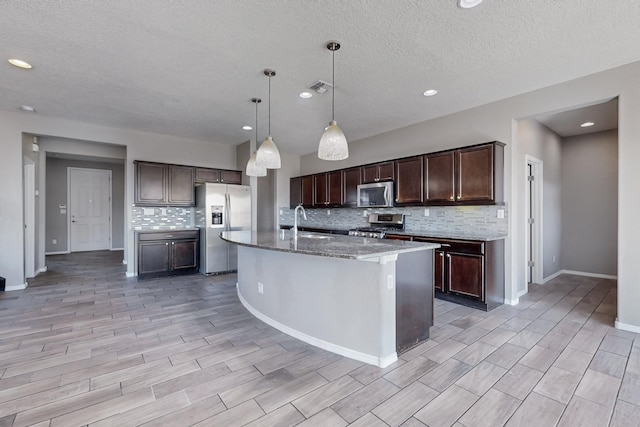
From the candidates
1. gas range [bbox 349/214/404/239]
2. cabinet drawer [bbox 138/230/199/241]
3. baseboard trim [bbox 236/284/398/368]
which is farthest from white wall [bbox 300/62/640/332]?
cabinet drawer [bbox 138/230/199/241]

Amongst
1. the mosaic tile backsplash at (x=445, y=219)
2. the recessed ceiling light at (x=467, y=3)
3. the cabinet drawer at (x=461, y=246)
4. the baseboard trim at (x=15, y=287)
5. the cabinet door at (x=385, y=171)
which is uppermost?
the recessed ceiling light at (x=467, y=3)

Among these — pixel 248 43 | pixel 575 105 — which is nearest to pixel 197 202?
pixel 248 43

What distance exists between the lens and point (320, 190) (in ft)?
21.2

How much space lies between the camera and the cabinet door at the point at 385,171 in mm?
4937

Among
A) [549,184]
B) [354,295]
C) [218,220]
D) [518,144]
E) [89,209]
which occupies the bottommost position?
[354,295]

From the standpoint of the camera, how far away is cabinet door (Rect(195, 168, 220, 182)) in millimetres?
5898

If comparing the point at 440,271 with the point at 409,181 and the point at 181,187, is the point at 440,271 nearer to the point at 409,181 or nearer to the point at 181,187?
the point at 409,181

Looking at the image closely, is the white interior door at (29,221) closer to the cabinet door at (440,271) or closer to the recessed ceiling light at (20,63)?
the recessed ceiling light at (20,63)

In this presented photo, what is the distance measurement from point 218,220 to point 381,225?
3031 mm

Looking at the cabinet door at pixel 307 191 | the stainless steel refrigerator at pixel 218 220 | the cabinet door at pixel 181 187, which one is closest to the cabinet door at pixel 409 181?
the cabinet door at pixel 307 191

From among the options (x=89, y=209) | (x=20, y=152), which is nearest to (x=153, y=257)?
(x=20, y=152)

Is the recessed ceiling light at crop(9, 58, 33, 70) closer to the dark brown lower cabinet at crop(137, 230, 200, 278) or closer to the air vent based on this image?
the dark brown lower cabinet at crop(137, 230, 200, 278)

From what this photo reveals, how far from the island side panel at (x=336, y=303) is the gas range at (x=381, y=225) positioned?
2.34m

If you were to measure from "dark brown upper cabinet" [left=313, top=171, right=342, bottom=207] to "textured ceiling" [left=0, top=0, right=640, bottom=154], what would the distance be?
6.63ft
